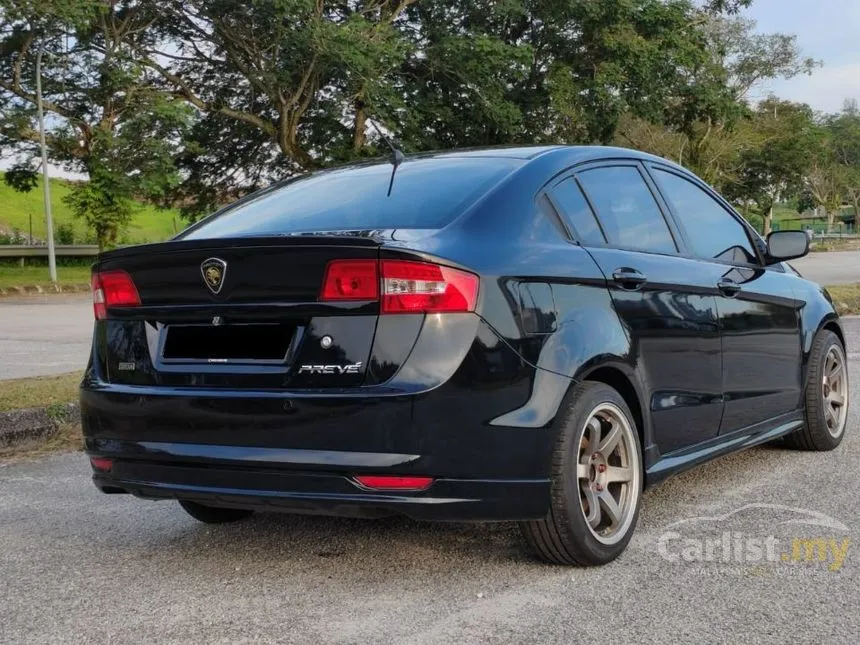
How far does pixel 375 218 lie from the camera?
3701 millimetres

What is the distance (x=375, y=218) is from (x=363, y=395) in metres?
0.76

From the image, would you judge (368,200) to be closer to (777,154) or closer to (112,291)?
(112,291)

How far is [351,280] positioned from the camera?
3275mm

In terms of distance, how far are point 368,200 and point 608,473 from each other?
1.36 m

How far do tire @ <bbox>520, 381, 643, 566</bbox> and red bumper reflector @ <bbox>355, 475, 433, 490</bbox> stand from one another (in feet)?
1.55

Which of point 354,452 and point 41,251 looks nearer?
point 354,452

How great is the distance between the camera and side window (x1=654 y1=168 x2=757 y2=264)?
15.7 ft

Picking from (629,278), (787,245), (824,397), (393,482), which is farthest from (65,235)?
(393,482)

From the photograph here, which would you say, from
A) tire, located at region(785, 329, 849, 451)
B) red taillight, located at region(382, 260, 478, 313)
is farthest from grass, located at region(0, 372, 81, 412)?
tire, located at region(785, 329, 849, 451)

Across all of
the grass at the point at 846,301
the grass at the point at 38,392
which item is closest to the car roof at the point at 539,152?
the grass at the point at 38,392

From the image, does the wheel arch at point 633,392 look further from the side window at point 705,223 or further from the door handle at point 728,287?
the side window at point 705,223

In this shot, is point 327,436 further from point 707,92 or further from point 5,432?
point 707,92

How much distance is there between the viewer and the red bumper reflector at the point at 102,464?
374cm

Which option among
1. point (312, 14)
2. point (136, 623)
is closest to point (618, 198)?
point (136, 623)
